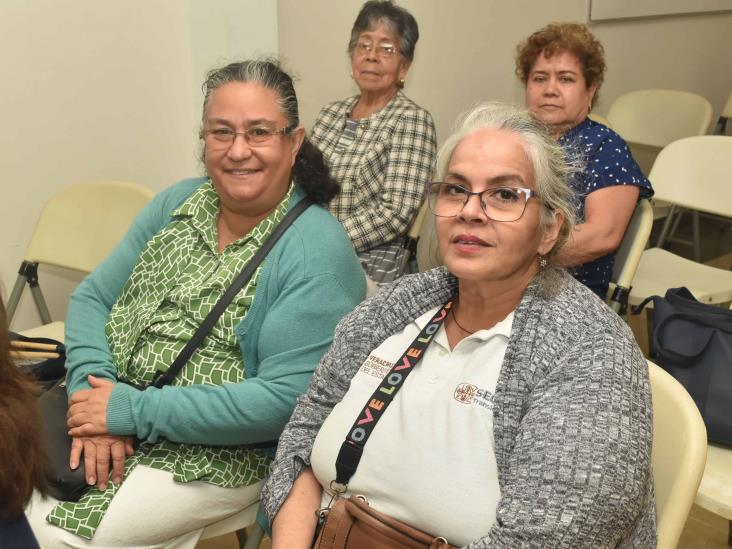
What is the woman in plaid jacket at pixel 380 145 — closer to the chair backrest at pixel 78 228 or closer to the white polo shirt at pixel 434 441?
the chair backrest at pixel 78 228

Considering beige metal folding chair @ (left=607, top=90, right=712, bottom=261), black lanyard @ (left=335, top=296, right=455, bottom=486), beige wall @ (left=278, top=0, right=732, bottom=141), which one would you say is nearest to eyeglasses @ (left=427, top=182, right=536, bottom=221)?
black lanyard @ (left=335, top=296, right=455, bottom=486)

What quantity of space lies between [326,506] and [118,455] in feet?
1.54

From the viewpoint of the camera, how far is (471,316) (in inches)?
48.5

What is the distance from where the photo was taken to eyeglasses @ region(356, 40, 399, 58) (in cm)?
261

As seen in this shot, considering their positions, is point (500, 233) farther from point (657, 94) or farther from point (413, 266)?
point (657, 94)

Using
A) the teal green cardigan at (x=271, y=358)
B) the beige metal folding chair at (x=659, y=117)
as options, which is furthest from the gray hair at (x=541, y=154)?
the beige metal folding chair at (x=659, y=117)

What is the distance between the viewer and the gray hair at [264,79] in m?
1.60

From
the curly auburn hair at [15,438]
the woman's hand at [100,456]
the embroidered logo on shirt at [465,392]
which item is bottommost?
the woman's hand at [100,456]

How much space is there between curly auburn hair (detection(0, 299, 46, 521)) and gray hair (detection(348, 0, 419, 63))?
215 centimetres

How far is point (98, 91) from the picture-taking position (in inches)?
103

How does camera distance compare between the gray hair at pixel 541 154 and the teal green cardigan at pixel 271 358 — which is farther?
the teal green cardigan at pixel 271 358

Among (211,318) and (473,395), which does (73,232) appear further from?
(473,395)

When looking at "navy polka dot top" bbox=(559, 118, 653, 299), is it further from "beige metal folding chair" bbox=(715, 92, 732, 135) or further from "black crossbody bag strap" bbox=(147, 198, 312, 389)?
"beige metal folding chair" bbox=(715, 92, 732, 135)

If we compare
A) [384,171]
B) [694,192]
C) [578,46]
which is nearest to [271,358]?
[384,171]
